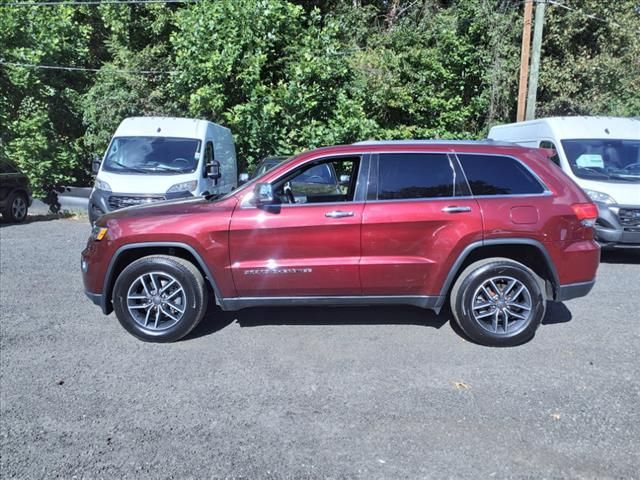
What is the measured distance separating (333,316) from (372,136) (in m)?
9.59

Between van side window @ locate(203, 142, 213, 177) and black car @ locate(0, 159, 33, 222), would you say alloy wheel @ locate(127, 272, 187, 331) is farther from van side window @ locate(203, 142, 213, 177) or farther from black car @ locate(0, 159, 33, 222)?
black car @ locate(0, 159, 33, 222)

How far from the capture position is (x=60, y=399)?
388 cm

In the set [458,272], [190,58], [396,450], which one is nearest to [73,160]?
[190,58]

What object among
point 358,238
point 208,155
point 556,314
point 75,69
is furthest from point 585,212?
point 75,69

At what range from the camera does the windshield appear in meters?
8.36

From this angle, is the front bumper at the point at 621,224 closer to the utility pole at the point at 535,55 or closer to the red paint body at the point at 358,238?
the red paint body at the point at 358,238

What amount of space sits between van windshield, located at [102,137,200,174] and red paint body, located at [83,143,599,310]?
16.4ft

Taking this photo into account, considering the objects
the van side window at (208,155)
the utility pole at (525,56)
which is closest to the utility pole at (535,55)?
the utility pole at (525,56)

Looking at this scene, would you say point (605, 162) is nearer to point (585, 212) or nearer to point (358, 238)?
point (585, 212)

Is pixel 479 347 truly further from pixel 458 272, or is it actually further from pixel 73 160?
pixel 73 160

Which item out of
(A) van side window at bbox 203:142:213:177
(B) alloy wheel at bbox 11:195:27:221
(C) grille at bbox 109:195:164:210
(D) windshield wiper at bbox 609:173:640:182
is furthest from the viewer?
(B) alloy wheel at bbox 11:195:27:221

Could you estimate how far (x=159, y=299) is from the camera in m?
4.91

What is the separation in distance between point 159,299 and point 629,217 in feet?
21.8

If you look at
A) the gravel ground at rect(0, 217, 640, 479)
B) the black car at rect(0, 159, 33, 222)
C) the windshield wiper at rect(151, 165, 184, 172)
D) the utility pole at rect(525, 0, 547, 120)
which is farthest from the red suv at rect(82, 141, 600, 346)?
the utility pole at rect(525, 0, 547, 120)
